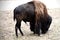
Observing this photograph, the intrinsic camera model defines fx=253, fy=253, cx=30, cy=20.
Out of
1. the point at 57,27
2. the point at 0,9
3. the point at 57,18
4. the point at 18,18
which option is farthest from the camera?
the point at 0,9

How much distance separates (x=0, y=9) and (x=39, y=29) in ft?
13.4

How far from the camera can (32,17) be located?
7391 millimetres

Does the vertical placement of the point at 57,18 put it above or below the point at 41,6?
below

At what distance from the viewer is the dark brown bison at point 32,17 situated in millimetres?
7227

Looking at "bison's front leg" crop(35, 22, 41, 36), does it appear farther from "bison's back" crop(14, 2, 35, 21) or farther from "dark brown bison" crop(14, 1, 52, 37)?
"bison's back" crop(14, 2, 35, 21)

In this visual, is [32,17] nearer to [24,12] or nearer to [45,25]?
[24,12]

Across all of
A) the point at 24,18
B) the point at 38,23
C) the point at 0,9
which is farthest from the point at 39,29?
the point at 0,9

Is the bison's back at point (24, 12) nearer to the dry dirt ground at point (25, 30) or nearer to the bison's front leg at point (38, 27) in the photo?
the bison's front leg at point (38, 27)

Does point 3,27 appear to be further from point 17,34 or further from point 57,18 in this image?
point 57,18

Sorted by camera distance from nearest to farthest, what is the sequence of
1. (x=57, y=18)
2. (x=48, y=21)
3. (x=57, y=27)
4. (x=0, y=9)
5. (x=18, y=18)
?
(x=18, y=18) < (x=48, y=21) < (x=57, y=27) < (x=57, y=18) < (x=0, y=9)

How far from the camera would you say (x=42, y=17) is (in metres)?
7.57

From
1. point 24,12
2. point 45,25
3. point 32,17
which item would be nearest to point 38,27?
point 45,25

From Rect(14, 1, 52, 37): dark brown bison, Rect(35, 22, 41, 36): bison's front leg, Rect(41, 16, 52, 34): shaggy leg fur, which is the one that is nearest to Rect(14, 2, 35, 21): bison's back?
Rect(14, 1, 52, 37): dark brown bison

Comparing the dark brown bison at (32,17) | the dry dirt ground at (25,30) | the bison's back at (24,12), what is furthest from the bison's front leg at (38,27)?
the bison's back at (24,12)
